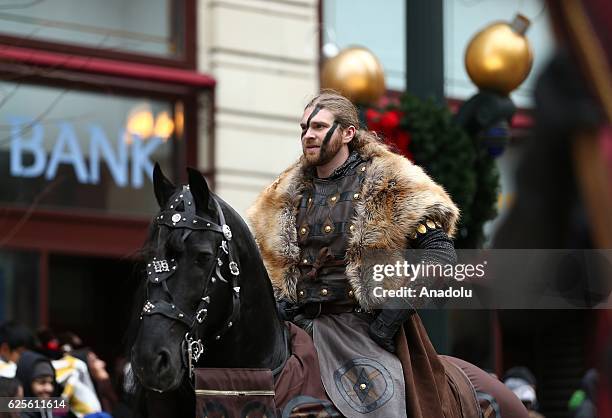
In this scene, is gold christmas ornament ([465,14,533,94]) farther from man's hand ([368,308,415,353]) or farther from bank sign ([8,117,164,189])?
bank sign ([8,117,164,189])

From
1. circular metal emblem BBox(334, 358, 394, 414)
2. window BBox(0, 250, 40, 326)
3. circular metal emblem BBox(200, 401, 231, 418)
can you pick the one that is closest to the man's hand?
circular metal emblem BBox(334, 358, 394, 414)

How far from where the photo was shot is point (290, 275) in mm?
6332

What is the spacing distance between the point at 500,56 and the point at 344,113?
339 cm

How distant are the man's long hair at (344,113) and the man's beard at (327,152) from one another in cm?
8

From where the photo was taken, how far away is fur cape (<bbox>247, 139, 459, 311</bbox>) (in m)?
6.06

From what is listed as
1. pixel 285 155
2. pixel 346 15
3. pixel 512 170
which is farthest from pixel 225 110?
pixel 512 170

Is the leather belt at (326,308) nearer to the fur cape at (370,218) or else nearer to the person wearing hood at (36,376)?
the fur cape at (370,218)

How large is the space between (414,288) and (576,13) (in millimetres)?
4076

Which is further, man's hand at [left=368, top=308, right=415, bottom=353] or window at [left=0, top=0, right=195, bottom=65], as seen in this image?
window at [left=0, top=0, right=195, bottom=65]

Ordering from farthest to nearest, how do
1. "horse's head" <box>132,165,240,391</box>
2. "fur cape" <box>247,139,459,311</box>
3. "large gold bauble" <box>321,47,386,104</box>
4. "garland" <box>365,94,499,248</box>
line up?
Result: "large gold bauble" <box>321,47,386,104</box>
"garland" <box>365,94,499,248</box>
"fur cape" <box>247,139,459,311</box>
"horse's head" <box>132,165,240,391</box>

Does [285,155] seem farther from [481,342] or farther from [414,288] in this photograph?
[414,288]

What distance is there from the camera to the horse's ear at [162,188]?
5.93m

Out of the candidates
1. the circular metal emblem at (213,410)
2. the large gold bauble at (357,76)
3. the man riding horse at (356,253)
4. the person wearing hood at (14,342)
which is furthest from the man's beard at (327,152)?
the person wearing hood at (14,342)

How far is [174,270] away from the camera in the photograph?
561 cm
